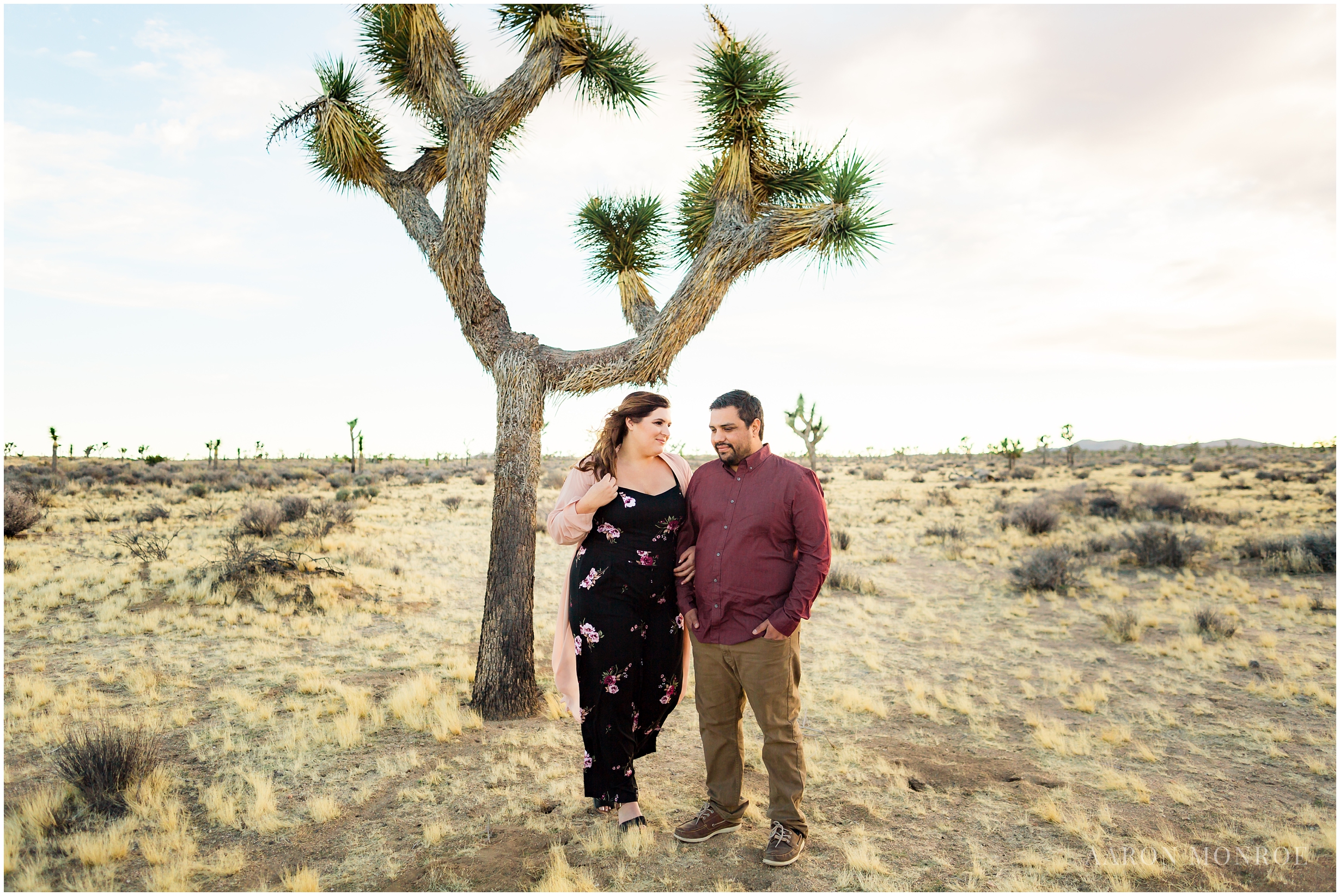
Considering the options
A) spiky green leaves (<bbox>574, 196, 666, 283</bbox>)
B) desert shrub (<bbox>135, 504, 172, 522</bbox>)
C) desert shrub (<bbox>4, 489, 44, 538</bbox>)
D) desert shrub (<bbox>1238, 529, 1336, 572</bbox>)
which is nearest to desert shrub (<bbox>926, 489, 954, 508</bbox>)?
desert shrub (<bbox>1238, 529, 1336, 572</bbox>)

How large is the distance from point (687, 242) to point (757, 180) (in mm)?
999

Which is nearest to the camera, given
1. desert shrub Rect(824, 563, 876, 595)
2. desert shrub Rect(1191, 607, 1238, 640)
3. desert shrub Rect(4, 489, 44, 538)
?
desert shrub Rect(1191, 607, 1238, 640)

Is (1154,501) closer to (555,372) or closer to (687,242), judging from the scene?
(687,242)

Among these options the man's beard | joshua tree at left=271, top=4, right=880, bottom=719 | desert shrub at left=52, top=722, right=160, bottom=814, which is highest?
joshua tree at left=271, top=4, right=880, bottom=719

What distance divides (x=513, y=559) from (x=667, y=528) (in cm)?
240

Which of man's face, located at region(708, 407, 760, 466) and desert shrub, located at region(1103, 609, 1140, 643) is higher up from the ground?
man's face, located at region(708, 407, 760, 466)

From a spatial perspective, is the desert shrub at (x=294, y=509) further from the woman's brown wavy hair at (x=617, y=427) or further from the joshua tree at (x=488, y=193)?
the woman's brown wavy hair at (x=617, y=427)

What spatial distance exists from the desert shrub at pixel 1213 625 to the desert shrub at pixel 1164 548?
353cm

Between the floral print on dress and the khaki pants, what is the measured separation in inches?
21.2

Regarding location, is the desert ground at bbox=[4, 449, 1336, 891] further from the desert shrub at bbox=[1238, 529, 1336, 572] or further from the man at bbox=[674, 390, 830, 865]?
the man at bbox=[674, 390, 830, 865]

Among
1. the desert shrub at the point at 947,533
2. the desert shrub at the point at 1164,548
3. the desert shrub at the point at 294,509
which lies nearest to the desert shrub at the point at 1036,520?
the desert shrub at the point at 947,533

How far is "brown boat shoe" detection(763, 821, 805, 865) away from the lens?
3.66 m

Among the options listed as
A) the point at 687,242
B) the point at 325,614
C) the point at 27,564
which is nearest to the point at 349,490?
the point at 27,564

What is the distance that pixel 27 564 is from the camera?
11.4 meters
